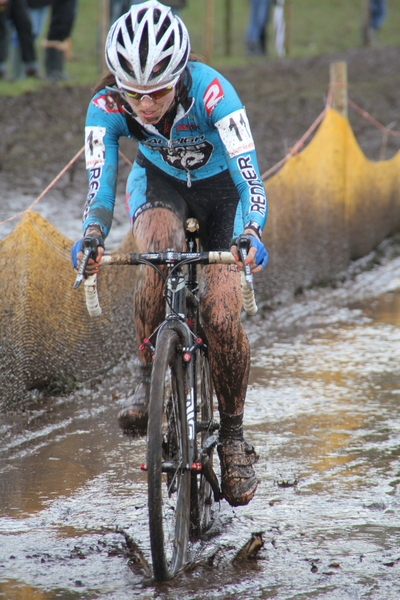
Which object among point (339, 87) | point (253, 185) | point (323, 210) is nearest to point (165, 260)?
point (253, 185)

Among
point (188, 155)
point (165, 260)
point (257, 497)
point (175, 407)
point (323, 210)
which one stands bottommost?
point (257, 497)

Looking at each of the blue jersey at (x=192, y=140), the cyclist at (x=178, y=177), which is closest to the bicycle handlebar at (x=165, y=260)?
the cyclist at (x=178, y=177)

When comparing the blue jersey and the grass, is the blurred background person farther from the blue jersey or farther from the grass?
the blue jersey

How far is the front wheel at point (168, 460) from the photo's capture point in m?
3.30

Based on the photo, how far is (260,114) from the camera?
51.6 ft

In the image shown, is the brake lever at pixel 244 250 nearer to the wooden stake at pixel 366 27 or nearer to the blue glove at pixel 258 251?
the blue glove at pixel 258 251

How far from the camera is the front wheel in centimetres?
330

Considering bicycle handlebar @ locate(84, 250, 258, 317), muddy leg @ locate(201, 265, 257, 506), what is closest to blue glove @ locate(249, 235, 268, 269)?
bicycle handlebar @ locate(84, 250, 258, 317)

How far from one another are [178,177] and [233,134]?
0.44m

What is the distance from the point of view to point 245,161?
3.96 meters

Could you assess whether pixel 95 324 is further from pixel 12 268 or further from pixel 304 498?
pixel 304 498

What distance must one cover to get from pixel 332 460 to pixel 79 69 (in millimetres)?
13862

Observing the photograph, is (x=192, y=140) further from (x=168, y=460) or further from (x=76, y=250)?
(x=168, y=460)

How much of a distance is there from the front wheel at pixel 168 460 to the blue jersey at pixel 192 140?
71 cm
